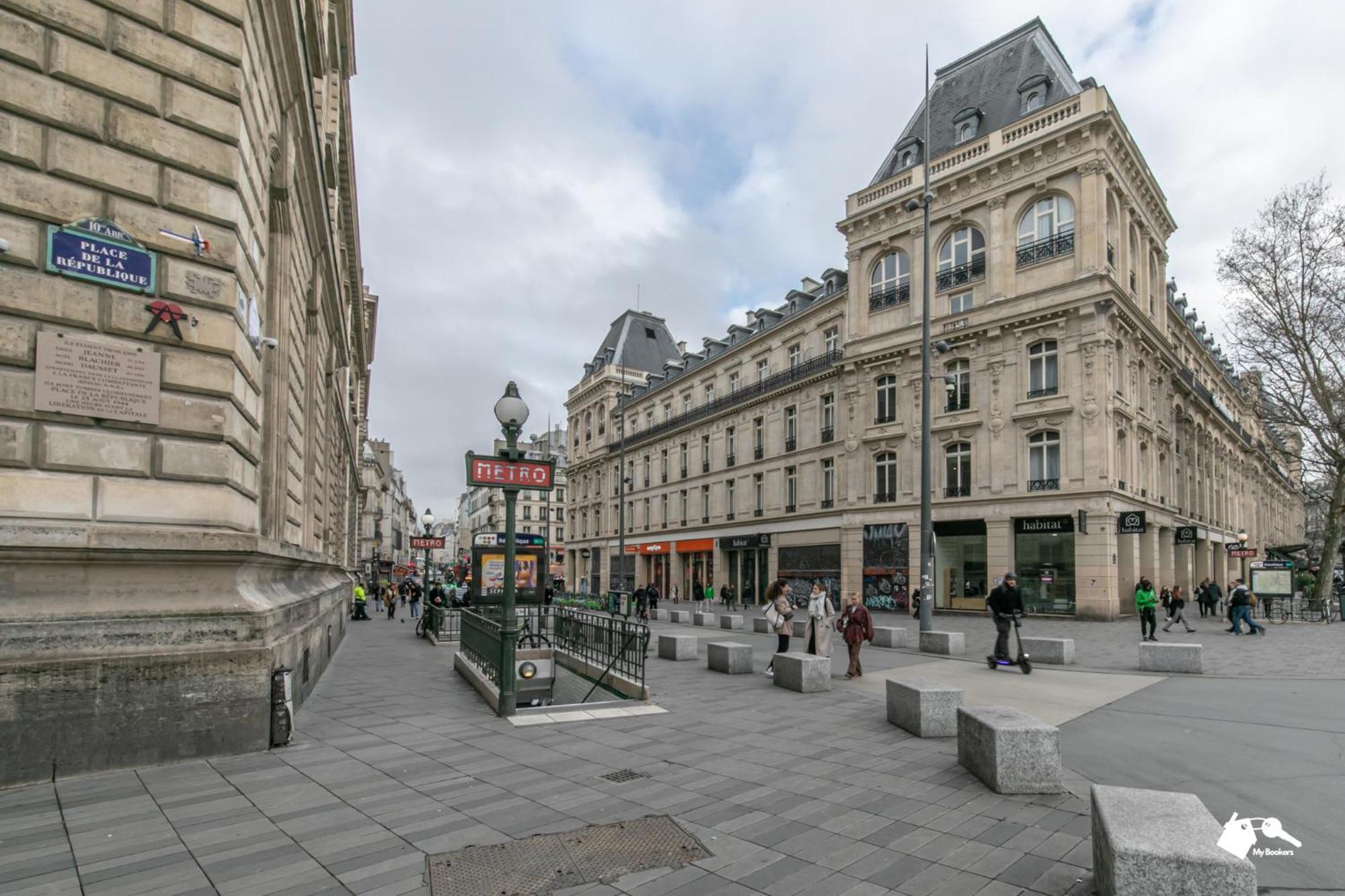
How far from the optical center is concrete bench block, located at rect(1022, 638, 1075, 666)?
15070 millimetres

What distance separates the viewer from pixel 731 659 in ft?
43.5

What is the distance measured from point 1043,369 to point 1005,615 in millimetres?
19836

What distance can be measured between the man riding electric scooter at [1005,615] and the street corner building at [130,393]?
38.0 ft

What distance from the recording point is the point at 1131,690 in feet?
38.0

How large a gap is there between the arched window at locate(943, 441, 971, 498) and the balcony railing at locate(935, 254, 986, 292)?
7253 mm

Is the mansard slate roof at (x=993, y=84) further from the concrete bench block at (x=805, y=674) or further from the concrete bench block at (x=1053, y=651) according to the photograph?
the concrete bench block at (x=805, y=674)

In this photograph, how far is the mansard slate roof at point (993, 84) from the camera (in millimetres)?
33625

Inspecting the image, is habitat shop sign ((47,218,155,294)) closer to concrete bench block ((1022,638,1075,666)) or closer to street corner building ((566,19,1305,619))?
concrete bench block ((1022,638,1075,666))

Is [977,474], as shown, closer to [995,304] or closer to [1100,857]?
[995,304]

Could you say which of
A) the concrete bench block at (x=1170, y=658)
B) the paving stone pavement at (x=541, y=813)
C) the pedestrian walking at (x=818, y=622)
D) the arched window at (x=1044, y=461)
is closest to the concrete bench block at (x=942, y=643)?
the concrete bench block at (x=1170, y=658)

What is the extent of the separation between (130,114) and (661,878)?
25.6ft

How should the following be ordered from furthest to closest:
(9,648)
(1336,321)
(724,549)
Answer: (724,549), (1336,321), (9,648)

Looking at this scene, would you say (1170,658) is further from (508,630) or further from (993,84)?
(993,84)

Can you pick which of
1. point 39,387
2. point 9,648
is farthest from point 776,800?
point 39,387
